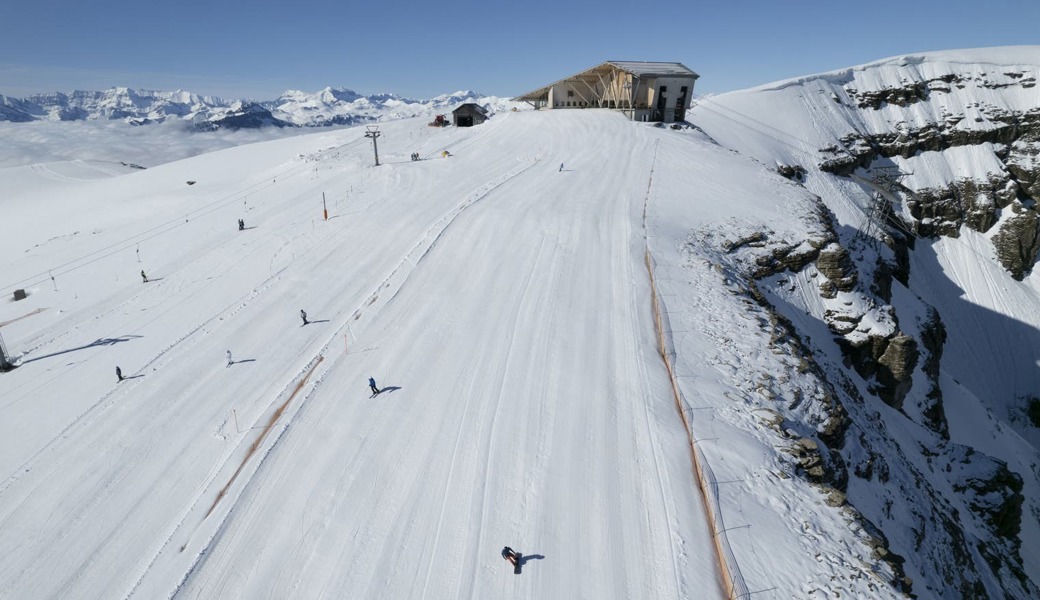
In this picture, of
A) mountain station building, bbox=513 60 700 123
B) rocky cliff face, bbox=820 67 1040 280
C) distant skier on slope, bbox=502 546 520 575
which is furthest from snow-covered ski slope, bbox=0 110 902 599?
rocky cliff face, bbox=820 67 1040 280

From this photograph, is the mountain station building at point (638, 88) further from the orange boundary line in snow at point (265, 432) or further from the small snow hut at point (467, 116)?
the orange boundary line in snow at point (265, 432)

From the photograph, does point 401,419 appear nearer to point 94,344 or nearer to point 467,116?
point 94,344

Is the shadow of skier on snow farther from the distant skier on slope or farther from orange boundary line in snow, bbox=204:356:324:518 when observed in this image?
the distant skier on slope

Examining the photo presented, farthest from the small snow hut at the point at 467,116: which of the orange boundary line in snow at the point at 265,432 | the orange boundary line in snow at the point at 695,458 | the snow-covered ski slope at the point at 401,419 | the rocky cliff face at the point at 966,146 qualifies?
the orange boundary line in snow at the point at 265,432

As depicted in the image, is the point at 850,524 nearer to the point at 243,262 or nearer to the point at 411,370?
the point at 411,370

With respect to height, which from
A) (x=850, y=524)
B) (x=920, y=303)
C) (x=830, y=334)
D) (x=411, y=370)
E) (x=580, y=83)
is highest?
(x=580, y=83)

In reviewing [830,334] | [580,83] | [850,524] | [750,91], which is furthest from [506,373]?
[750,91]
